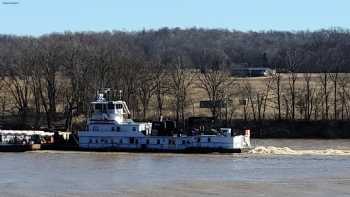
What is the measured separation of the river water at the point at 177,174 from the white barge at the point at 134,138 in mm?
2242

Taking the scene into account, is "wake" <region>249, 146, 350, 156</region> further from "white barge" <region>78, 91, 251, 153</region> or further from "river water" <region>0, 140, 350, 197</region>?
"white barge" <region>78, 91, 251, 153</region>

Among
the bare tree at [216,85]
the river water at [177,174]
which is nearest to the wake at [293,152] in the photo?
the river water at [177,174]

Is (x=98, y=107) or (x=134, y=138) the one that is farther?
(x=98, y=107)

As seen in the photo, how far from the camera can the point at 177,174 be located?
206 feet

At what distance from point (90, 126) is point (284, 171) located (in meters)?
26.9

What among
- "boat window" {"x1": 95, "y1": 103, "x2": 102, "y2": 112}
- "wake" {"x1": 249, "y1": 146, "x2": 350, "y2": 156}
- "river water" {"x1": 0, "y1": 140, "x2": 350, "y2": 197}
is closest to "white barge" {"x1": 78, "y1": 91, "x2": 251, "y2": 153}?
"boat window" {"x1": 95, "y1": 103, "x2": 102, "y2": 112}

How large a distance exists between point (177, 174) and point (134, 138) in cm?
2118

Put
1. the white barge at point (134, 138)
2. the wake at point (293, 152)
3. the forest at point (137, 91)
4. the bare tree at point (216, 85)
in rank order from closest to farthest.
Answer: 1. the wake at point (293, 152)
2. the white barge at point (134, 138)
3. the forest at point (137, 91)
4. the bare tree at point (216, 85)

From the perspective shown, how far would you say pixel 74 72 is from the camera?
136 meters

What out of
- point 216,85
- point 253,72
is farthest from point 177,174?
point 253,72

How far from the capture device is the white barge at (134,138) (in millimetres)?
80188

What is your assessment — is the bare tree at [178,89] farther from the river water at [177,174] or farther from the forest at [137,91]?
the river water at [177,174]

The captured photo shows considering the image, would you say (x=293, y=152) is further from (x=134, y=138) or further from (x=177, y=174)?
(x=177, y=174)

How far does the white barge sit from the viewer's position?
8019cm
